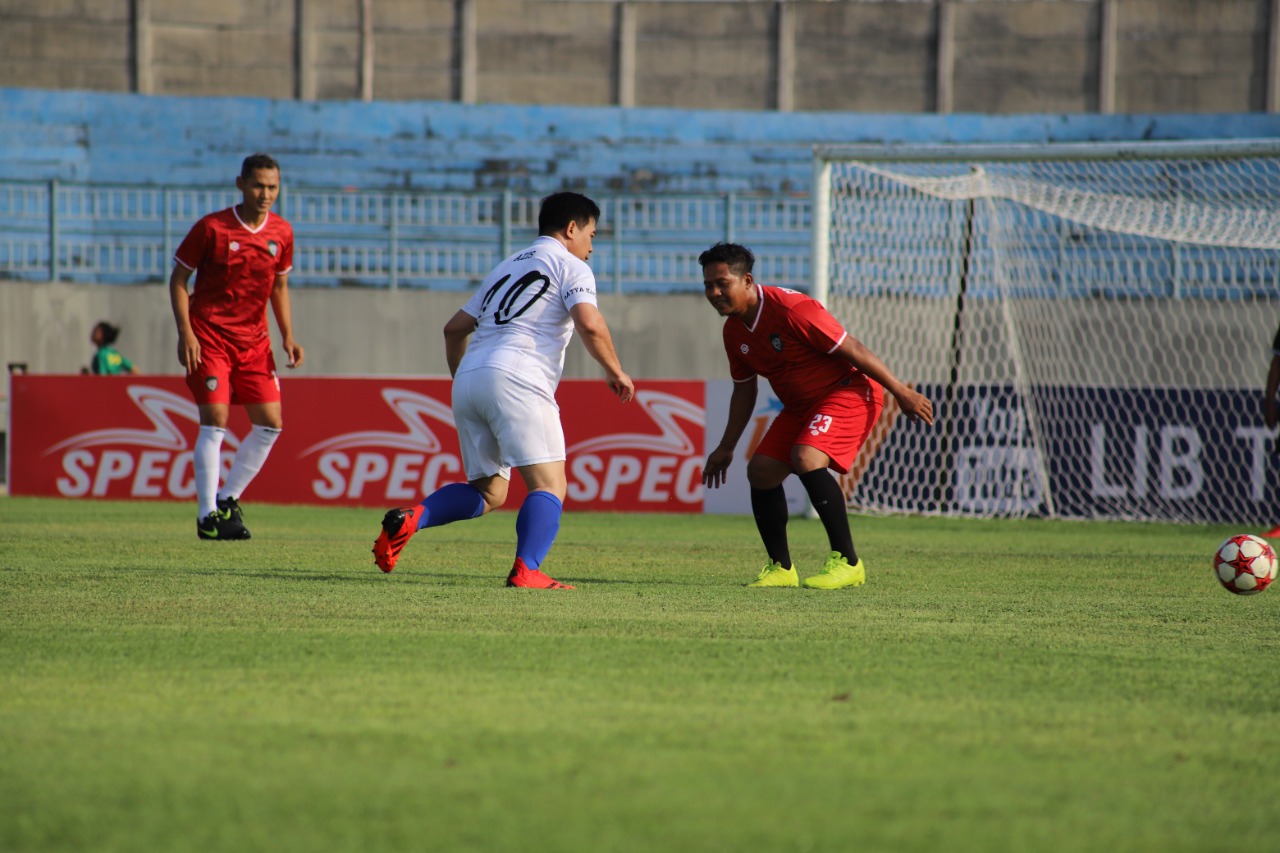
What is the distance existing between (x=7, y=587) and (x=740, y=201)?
13247 millimetres

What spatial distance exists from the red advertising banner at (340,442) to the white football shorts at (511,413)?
5.92 metres

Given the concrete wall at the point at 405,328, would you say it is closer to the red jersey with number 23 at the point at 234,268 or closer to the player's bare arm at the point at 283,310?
the player's bare arm at the point at 283,310

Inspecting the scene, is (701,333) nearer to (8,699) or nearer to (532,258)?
(532,258)

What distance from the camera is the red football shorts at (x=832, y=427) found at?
6797 millimetres

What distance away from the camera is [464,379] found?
626cm

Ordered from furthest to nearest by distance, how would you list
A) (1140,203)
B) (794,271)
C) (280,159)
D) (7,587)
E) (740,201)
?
(280,159), (794,271), (740,201), (1140,203), (7,587)

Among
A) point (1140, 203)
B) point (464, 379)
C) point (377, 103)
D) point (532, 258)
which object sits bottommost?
point (464, 379)

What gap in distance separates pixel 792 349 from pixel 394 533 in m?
2.02

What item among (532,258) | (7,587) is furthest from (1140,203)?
(7,587)

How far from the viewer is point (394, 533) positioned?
20.4 ft

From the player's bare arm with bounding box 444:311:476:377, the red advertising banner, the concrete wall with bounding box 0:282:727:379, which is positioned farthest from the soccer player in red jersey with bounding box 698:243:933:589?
the concrete wall with bounding box 0:282:727:379

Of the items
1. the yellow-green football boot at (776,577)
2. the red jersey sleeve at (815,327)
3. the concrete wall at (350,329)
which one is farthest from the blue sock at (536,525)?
the concrete wall at (350,329)

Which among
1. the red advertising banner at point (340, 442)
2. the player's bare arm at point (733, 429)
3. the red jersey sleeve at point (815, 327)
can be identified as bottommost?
the red advertising banner at point (340, 442)

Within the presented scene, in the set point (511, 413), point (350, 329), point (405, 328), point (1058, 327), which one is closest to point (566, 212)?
point (511, 413)
